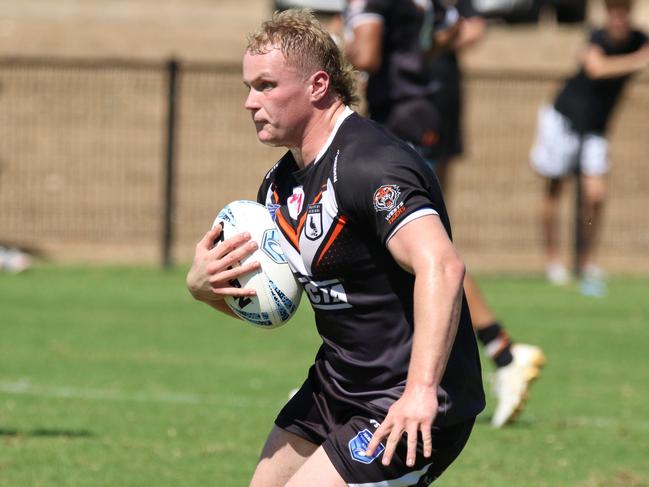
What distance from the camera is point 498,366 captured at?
7168mm

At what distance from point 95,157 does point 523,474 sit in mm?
13542

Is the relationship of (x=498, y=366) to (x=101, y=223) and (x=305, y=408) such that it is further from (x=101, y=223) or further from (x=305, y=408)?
(x=101, y=223)

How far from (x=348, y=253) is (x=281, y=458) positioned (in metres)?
0.79

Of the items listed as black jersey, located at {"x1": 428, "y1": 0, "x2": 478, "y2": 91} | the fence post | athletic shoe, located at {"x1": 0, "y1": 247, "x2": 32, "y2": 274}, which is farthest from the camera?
the fence post

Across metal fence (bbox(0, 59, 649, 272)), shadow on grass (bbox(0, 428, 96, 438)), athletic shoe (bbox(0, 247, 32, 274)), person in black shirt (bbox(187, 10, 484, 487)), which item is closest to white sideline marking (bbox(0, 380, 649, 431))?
shadow on grass (bbox(0, 428, 96, 438))

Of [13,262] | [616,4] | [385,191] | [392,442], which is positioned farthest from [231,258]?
[13,262]

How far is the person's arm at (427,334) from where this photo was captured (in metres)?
3.72

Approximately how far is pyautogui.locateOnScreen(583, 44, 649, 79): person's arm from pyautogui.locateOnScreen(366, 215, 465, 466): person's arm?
32.9ft

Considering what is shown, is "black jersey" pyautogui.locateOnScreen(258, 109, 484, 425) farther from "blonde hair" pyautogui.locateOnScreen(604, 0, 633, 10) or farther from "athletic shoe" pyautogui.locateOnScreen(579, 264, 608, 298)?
"blonde hair" pyautogui.locateOnScreen(604, 0, 633, 10)

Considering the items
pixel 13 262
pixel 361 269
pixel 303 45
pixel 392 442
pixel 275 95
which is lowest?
pixel 13 262

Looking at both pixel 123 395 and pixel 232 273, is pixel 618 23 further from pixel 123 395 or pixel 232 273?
pixel 232 273

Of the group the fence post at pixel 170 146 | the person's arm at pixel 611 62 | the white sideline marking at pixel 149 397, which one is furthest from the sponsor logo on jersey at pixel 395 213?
the fence post at pixel 170 146

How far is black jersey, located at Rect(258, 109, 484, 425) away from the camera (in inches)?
159

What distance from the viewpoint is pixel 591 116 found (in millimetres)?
13797
